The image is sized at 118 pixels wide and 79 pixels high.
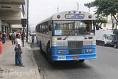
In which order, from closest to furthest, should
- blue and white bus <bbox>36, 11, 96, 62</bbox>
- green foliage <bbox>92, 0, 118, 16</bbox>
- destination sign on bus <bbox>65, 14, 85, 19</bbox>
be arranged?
blue and white bus <bbox>36, 11, 96, 62</bbox> < destination sign on bus <bbox>65, 14, 85, 19</bbox> < green foliage <bbox>92, 0, 118, 16</bbox>

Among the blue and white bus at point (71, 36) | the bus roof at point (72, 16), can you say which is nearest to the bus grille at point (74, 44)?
the blue and white bus at point (71, 36)

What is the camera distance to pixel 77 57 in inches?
703

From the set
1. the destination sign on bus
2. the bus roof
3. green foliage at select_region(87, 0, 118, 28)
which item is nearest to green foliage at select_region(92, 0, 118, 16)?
green foliage at select_region(87, 0, 118, 28)

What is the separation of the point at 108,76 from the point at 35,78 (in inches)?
132

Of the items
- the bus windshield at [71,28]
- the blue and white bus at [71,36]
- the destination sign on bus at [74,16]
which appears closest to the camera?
the blue and white bus at [71,36]

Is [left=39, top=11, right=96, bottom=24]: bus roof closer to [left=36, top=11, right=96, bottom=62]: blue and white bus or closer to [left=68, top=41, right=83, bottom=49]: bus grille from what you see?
[left=36, top=11, right=96, bottom=62]: blue and white bus

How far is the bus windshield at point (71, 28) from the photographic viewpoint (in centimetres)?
1777

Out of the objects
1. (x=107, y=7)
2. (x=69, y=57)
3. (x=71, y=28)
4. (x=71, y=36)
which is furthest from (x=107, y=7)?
(x=69, y=57)

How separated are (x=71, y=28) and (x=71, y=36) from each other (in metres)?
0.47

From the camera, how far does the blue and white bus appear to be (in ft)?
57.8

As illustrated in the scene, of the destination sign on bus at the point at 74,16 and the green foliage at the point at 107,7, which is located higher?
the green foliage at the point at 107,7

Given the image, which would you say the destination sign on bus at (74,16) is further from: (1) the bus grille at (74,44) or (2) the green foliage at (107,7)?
(2) the green foliage at (107,7)

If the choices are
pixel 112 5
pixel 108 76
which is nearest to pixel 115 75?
pixel 108 76

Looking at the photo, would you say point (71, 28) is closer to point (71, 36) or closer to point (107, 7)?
point (71, 36)
